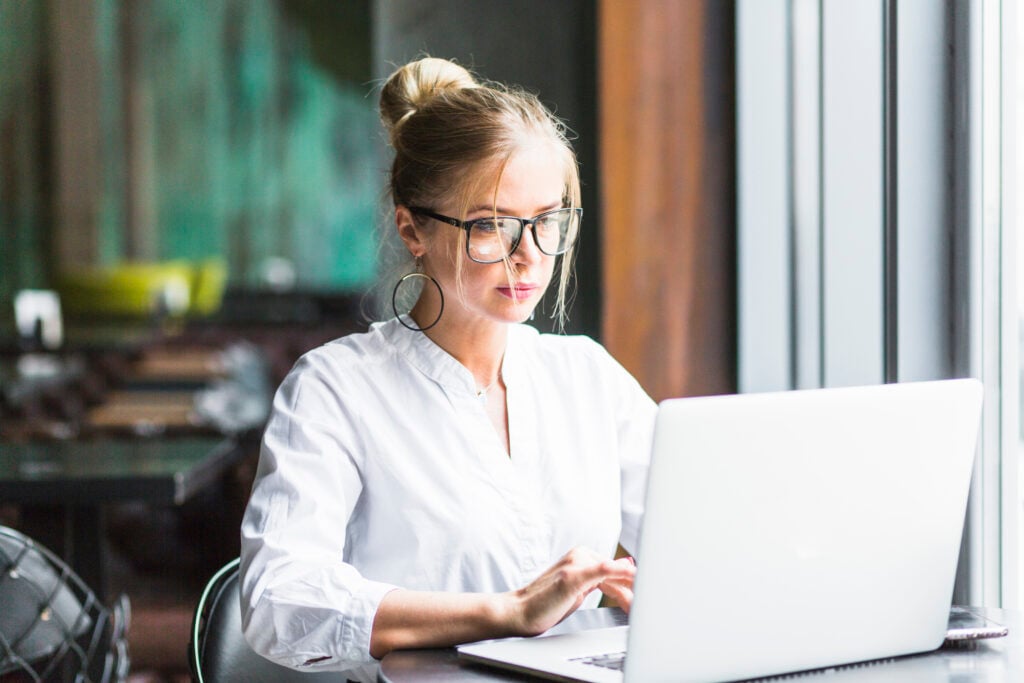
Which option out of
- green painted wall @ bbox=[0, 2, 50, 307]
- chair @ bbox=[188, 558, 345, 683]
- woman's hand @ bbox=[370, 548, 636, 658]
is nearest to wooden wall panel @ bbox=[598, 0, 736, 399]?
chair @ bbox=[188, 558, 345, 683]

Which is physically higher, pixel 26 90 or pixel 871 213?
pixel 26 90

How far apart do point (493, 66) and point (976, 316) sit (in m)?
2.42

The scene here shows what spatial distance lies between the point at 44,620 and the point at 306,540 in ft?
2.97

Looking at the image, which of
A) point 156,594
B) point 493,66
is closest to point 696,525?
point 156,594

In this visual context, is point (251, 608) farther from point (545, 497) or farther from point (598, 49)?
point (598, 49)

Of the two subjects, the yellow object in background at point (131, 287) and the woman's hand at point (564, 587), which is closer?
the woman's hand at point (564, 587)

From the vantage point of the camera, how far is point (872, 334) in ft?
6.79

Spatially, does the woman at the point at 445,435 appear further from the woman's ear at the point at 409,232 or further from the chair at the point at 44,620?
the chair at the point at 44,620

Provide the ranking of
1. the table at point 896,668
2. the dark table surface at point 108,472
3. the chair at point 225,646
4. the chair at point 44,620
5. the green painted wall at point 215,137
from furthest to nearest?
the green painted wall at point 215,137 → the dark table surface at point 108,472 → the chair at point 44,620 → the chair at point 225,646 → the table at point 896,668

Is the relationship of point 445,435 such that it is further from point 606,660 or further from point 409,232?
point 606,660

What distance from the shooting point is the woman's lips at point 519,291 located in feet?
4.36

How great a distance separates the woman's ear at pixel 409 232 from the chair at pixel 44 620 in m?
0.80

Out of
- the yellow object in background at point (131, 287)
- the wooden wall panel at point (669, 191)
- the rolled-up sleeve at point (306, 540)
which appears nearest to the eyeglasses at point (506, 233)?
the rolled-up sleeve at point (306, 540)

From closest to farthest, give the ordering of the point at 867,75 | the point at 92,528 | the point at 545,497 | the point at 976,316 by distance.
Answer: the point at 545,497 → the point at 976,316 → the point at 867,75 → the point at 92,528
